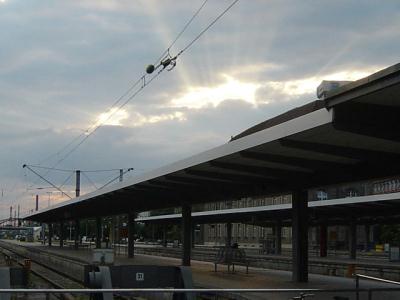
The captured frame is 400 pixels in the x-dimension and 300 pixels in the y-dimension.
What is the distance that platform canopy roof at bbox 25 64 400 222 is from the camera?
450 inches

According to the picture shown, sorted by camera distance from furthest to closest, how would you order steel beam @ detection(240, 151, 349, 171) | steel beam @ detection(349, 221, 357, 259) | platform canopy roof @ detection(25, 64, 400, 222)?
steel beam @ detection(349, 221, 357, 259), steel beam @ detection(240, 151, 349, 171), platform canopy roof @ detection(25, 64, 400, 222)

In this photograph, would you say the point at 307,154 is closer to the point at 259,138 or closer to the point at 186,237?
the point at 259,138

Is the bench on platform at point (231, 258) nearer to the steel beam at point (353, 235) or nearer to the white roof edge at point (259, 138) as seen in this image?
the white roof edge at point (259, 138)

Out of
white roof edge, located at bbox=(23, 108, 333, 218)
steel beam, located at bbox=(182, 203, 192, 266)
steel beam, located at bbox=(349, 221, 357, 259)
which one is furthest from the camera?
steel beam, located at bbox=(349, 221, 357, 259)

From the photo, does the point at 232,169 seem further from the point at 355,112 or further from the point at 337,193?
the point at 337,193

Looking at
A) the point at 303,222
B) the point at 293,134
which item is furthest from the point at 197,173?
the point at 293,134

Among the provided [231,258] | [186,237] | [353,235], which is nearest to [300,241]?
[231,258]

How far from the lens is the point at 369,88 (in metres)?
10.1

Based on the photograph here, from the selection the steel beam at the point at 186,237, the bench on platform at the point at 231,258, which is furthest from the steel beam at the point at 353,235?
the bench on platform at the point at 231,258

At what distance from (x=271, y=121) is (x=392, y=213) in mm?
15634

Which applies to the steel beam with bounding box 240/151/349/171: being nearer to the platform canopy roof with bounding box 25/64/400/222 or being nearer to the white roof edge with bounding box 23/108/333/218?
the platform canopy roof with bounding box 25/64/400/222

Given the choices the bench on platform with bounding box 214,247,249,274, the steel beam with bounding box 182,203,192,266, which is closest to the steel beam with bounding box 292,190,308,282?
the bench on platform with bounding box 214,247,249,274

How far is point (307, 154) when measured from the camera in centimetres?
1630

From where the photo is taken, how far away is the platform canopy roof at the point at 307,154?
11430mm
